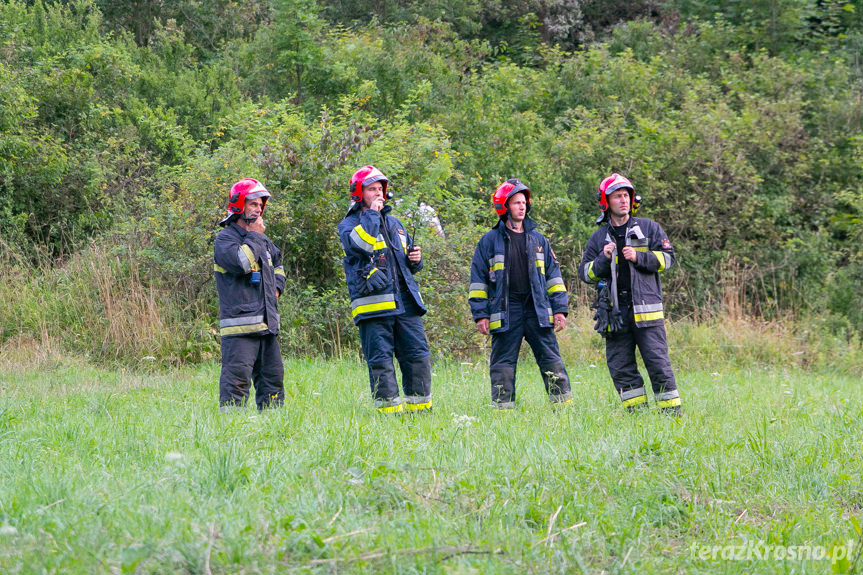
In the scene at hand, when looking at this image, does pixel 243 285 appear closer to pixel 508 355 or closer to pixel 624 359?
pixel 508 355

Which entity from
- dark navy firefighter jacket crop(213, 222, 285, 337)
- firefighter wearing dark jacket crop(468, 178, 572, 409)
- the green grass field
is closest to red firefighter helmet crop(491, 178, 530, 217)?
firefighter wearing dark jacket crop(468, 178, 572, 409)

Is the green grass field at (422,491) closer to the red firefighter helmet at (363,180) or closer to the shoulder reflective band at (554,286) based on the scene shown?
the shoulder reflective band at (554,286)

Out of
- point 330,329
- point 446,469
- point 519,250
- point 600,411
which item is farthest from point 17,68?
point 446,469

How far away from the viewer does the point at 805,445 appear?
232 inches

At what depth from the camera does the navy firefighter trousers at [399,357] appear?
7.00 m

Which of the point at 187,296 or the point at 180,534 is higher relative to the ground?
the point at 187,296

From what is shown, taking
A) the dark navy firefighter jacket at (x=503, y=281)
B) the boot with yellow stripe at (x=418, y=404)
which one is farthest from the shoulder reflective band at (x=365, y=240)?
the boot with yellow stripe at (x=418, y=404)

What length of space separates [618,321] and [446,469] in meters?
3.16

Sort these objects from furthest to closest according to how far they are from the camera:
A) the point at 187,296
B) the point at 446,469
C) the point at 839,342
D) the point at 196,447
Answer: the point at 839,342, the point at 187,296, the point at 196,447, the point at 446,469

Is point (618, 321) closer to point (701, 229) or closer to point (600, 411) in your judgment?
point (600, 411)

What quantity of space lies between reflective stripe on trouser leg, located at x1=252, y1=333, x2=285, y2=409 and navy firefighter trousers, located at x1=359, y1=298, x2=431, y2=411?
0.81m

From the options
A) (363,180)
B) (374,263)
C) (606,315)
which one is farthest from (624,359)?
(363,180)

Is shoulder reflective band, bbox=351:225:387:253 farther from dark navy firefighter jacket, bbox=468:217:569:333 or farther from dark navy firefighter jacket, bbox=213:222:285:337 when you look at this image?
dark navy firefighter jacket, bbox=468:217:569:333

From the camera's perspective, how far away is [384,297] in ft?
22.8
